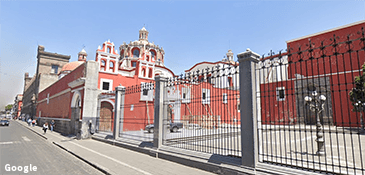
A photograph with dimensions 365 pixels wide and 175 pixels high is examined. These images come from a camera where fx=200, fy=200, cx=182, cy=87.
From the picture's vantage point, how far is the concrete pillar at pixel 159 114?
740cm

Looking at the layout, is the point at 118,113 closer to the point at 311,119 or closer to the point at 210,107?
the point at 210,107

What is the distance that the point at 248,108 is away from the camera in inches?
193

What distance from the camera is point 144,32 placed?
42938 mm

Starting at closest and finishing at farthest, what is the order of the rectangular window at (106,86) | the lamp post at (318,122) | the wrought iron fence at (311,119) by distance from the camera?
the wrought iron fence at (311,119)
the lamp post at (318,122)
the rectangular window at (106,86)

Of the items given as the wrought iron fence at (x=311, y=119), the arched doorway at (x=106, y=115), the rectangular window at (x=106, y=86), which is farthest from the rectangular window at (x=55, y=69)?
the wrought iron fence at (x=311, y=119)

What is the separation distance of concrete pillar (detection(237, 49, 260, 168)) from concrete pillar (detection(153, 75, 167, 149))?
3.41m

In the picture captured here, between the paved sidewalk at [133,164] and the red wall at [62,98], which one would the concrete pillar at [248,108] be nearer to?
the paved sidewalk at [133,164]

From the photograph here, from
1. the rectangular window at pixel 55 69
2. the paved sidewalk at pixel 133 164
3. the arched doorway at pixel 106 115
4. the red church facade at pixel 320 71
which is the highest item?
the rectangular window at pixel 55 69

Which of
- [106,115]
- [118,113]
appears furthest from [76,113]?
[118,113]

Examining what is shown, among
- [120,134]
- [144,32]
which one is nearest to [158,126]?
[120,134]

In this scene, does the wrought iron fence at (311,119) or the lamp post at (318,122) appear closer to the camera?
the wrought iron fence at (311,119)

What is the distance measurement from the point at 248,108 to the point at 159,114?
12.0ft

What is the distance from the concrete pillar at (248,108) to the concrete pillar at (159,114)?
134 inches

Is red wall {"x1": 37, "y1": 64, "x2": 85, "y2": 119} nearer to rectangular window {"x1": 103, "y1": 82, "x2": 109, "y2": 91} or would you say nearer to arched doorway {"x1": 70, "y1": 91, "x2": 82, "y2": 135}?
arched doorway {"x1": 70, "y1": 91, "x2": 82, "y2": 135}
